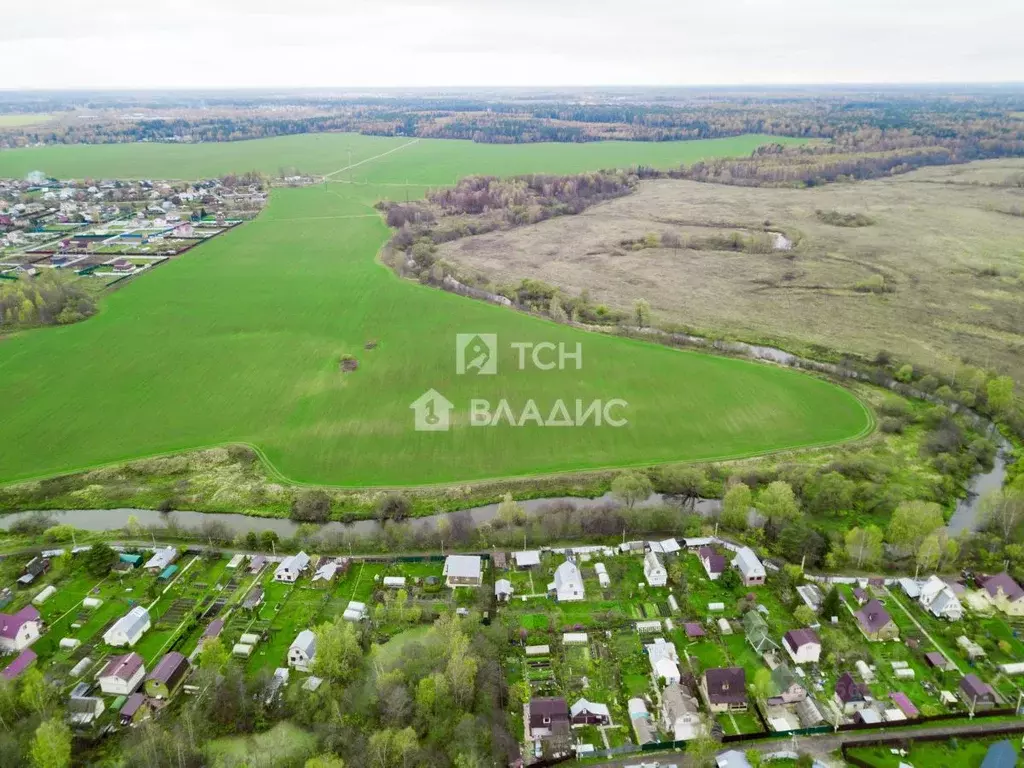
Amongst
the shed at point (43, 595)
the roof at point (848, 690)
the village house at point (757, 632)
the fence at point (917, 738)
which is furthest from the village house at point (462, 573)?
the shed at point (43, 595)

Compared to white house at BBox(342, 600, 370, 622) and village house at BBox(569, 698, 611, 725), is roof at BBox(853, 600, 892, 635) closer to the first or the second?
village house at BBox(569, 698, 611, 725)

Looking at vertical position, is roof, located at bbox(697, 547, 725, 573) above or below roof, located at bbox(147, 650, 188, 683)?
above

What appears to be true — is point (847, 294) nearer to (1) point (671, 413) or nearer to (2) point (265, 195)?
(1) point (671, 413)

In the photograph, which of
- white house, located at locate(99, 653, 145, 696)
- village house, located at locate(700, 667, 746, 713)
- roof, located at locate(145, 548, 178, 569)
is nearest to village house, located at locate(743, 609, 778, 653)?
village house, located at locate(700, 667, 746, 713)

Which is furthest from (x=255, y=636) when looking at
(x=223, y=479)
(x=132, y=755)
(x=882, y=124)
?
(x=882, y=124)

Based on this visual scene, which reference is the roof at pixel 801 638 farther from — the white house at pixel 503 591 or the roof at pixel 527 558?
the white house at pixel 503 591

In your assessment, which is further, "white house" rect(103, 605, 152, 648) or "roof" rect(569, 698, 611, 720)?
"white house" rect(103, 605, 152, 648)

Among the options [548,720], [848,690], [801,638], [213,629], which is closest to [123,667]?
[213,629]

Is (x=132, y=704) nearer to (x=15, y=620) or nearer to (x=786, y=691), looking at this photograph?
(x=15, y=620)
